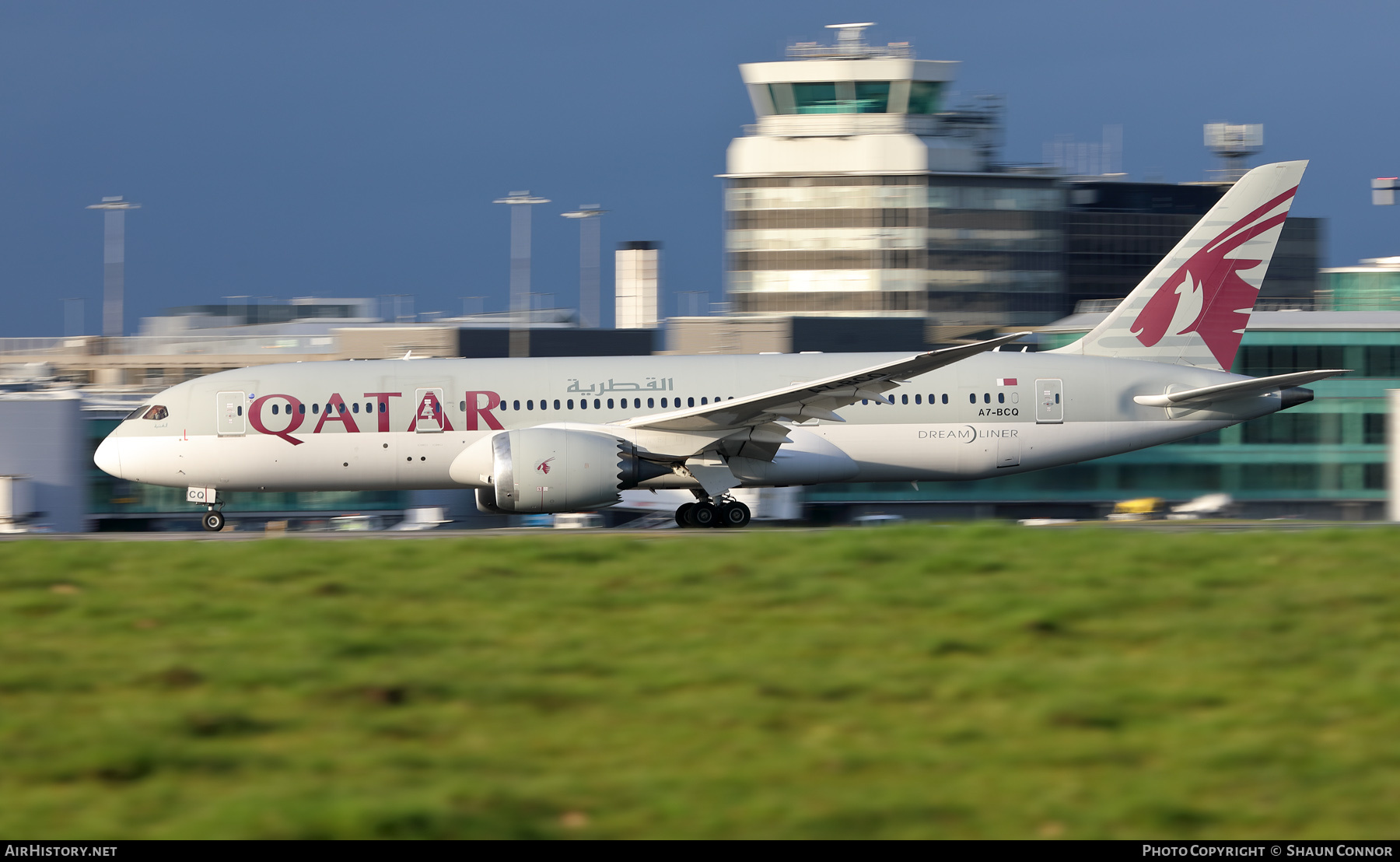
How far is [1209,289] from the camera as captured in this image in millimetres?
27000

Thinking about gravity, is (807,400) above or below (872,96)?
below

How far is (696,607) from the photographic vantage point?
1076 cm

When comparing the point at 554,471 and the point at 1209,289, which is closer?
the point at 554,471

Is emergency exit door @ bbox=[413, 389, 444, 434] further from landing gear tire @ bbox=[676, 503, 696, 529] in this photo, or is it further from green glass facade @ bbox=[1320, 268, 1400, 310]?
green glass facade @ bbox=[1320, 268, 1400, 310]

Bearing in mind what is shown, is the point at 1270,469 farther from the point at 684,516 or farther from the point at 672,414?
the point at 672,414

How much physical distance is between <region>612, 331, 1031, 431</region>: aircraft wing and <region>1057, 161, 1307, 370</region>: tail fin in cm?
538

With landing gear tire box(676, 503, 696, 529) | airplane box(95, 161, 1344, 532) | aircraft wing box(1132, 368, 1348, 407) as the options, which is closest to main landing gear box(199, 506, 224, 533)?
airplane box(95, 161, 1344, 532)

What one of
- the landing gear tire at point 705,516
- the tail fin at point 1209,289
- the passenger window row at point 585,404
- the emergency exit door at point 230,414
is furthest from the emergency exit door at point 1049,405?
the emergency exit door at point 230,414

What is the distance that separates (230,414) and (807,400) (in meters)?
10.8

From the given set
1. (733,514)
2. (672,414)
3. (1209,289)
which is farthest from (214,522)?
(1209,289)

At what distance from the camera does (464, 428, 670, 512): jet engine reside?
22.8m


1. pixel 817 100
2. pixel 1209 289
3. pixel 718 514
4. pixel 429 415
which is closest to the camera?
pixel 718 514

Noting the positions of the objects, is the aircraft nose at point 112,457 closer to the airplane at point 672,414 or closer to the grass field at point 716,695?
the airplane at point 672,414

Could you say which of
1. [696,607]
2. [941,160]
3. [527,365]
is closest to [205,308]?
[941,160]
